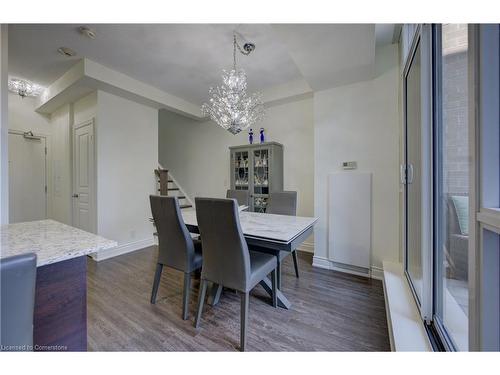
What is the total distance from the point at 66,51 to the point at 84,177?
1764 mm

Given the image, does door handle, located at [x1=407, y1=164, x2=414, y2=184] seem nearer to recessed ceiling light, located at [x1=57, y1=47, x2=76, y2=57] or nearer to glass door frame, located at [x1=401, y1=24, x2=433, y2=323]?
glass door frame, located at [x1=401, y1=24, x2=433, y2=323]

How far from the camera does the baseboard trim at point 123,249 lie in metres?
2.97

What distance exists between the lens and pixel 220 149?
4.32 meters

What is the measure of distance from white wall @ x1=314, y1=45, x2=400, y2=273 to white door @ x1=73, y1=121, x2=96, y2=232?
11.2 feet

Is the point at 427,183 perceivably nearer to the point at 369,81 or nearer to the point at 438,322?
the point at 438,322

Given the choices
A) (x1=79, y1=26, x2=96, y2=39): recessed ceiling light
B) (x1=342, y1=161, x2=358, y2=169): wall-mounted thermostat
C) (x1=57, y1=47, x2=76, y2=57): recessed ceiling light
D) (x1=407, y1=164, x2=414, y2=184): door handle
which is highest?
(x1=57, y1=47, x2=76, y2=57): recessed ceiling light

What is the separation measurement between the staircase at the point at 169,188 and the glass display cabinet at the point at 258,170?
4.33 feet

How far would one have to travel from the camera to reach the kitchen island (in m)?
0.87

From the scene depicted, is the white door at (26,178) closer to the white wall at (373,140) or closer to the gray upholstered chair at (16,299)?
the gray upholstered chair at (16,299)

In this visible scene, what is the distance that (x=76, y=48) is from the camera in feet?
7.89

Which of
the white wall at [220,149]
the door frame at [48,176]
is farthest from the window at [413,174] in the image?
the door frame at [48,176]

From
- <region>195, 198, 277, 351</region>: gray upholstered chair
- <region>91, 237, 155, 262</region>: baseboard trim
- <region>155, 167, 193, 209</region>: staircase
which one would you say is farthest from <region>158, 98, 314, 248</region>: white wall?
<region>195, 198, 277, 351</region>: gray upholstered chair

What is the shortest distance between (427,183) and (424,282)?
2.11 feet
